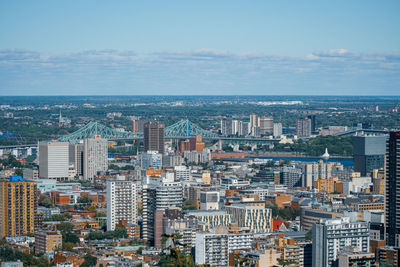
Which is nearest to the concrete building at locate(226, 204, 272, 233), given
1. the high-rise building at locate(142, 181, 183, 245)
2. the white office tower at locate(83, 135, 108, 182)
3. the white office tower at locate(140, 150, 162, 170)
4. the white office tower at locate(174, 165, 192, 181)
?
the high-rise building at locate(142, 181, 183, 245)

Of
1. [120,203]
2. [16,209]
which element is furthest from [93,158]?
[16,209]

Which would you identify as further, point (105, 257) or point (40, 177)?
point (40, 177)

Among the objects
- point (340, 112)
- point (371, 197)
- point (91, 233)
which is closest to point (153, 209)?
point (91, 233)

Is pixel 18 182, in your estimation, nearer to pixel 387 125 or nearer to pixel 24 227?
pixel 24 227

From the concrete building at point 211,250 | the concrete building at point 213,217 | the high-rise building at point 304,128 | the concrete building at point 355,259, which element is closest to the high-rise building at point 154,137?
the high-rise building at point 304,128

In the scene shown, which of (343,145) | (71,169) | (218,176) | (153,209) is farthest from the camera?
(343,145)

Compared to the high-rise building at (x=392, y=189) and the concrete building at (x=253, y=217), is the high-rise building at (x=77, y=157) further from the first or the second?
the high-rise building at (x=392, y=189)

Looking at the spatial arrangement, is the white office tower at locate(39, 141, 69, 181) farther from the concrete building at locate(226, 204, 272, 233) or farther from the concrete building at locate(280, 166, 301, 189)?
the concrete building at locate(226, 204, 272, 233)
